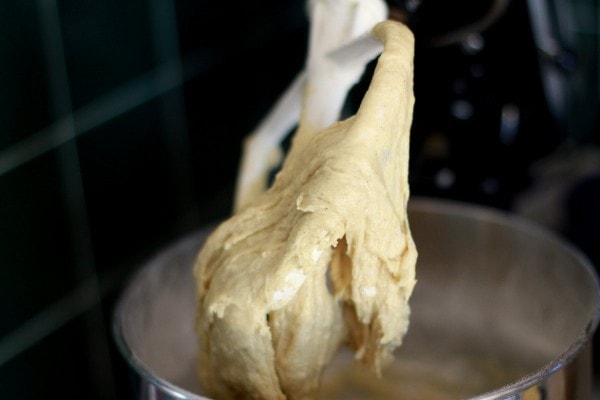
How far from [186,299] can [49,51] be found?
226mm

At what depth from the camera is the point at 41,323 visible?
0.79 meters

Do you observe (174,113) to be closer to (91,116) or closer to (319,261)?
(91,116)

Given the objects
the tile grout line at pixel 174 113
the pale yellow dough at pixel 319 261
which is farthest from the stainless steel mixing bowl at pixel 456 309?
the tile grout line at pixel 174 113

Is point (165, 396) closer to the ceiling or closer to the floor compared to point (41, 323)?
closer to the ceiling

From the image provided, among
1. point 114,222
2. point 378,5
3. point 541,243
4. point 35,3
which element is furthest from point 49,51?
point 541,243

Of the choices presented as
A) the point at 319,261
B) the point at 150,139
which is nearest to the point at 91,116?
the point at 150,139

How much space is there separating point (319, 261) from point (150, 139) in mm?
361

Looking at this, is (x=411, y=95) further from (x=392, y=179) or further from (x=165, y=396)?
(x=165, y=396)

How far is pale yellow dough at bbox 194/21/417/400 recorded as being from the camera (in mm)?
528

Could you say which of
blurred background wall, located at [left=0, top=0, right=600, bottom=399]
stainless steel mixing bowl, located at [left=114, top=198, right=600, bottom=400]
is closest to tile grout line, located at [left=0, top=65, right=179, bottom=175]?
blurred background wall, located at [left=0, top=0, right=600, bottom=399]

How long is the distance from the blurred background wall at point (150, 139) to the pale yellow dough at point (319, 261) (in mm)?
202

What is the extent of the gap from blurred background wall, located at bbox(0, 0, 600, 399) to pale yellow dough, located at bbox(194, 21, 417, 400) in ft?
0.66

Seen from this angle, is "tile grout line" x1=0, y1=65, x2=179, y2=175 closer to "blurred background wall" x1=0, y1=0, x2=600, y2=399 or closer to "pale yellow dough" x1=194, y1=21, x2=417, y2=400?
"blurred background wall" x1=0, y1=0, x2=600, y2=399

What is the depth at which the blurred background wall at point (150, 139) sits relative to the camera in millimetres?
752
